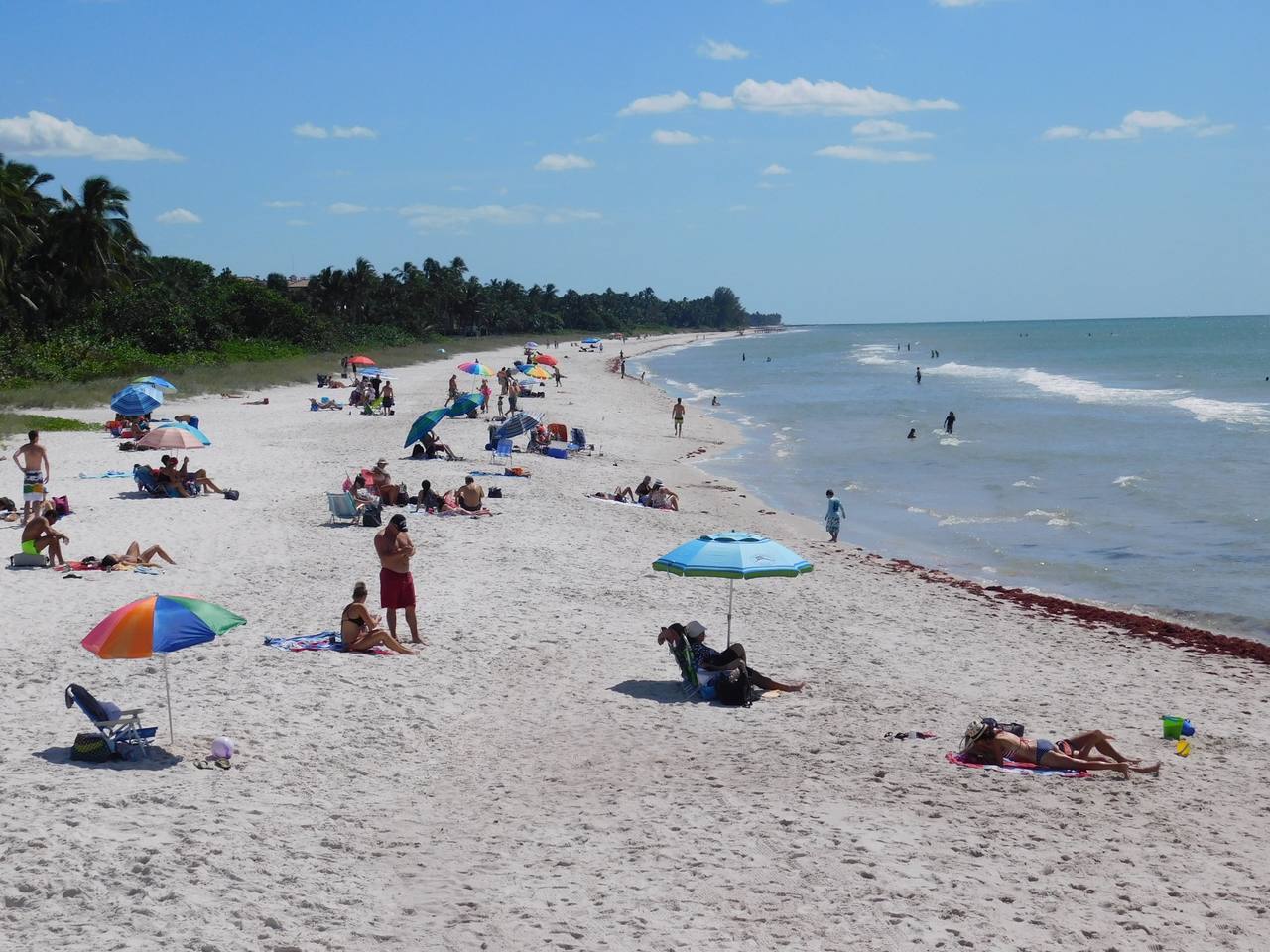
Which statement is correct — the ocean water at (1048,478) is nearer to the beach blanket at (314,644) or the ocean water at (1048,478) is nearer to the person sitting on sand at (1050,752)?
the person sitting on sand at (1050,752)

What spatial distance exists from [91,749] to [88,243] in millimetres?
51992

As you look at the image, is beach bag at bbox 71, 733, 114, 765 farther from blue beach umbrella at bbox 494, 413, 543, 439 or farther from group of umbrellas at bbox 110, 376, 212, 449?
blue beach umbrella at bbox 494, 413, 543, 439

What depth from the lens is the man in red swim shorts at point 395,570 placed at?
12141 mm

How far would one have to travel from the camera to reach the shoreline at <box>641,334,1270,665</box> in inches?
579

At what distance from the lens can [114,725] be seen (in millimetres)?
8508

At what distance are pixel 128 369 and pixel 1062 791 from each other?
4265 centimetres

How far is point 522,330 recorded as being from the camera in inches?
5541

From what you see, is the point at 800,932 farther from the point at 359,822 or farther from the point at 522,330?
the point at 522,330

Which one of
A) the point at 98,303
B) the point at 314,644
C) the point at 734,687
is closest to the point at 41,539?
the point at 314,644

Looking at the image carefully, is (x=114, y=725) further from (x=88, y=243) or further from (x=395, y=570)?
(x=88, y=243)

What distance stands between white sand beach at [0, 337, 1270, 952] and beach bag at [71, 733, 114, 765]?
126 mm

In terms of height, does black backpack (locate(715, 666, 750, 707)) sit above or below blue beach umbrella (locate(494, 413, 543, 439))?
below

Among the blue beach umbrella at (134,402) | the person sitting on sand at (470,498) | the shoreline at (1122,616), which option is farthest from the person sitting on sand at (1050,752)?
the blue beach umbrella at (134,402)

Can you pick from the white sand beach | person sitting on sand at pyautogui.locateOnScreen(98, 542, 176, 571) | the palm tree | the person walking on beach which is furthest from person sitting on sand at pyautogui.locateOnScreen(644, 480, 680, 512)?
the palm tree
